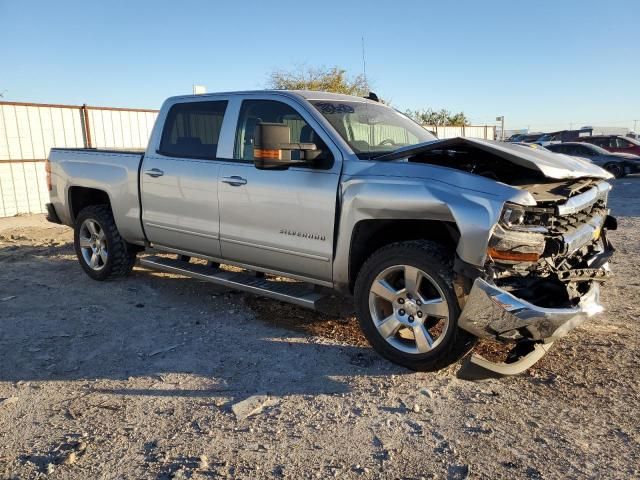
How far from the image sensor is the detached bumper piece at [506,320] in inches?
127

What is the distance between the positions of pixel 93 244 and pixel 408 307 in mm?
4102

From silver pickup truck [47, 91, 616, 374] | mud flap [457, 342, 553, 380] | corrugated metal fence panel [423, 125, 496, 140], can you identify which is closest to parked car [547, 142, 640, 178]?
corrugated metal fence panel [423, 125, 496, 140]

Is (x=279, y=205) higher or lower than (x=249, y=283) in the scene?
higher

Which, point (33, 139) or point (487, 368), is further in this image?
point (33, 139)

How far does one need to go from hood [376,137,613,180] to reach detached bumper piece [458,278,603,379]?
813 mm

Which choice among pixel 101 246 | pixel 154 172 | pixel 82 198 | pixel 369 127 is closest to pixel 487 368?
pixel 369 127

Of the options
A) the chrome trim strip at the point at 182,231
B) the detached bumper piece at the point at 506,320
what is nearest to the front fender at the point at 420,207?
the detached bumper piece at the point at 506,320

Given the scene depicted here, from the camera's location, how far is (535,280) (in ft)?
11.3

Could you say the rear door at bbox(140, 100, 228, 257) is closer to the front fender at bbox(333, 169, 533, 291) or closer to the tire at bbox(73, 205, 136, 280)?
the tire at bbox(73, 205, 136, 280)

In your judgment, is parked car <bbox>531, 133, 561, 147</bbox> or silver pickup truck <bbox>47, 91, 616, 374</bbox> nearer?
silver pickup truck <bbox>47, 91, 616, 374</bbox>

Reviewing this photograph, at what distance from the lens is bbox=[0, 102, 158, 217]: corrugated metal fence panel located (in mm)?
11828

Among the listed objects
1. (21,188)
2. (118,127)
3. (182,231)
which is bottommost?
(21,188)

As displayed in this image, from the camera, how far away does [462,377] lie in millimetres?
3494

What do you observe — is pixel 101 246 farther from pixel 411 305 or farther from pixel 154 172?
pixel 411 305
